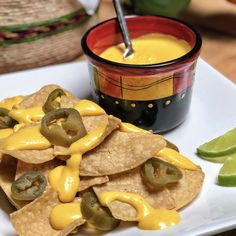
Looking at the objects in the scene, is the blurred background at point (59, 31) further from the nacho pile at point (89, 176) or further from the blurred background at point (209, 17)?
the nacho pile at point (89, 176)

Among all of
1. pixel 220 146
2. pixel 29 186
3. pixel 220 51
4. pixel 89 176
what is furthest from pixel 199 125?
pixel 220 51

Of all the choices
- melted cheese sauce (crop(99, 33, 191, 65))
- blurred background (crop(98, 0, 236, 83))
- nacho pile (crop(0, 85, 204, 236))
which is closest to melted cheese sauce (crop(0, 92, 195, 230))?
nacho pile (crop(0, 85, 204, 236))

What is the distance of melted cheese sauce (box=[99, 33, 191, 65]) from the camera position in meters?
1.62

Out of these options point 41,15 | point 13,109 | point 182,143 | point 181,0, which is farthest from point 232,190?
point 181,0

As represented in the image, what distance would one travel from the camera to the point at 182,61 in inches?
58.6

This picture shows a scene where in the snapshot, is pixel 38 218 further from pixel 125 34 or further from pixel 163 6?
pixel 163 6

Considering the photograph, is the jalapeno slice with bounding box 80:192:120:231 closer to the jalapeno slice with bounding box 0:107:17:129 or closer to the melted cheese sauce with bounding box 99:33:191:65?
the jalapeno slice with bounding box 0:107:17:129

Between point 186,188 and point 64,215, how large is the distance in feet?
1.02

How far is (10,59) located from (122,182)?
99 centimetres

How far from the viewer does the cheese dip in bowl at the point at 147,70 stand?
149 cm

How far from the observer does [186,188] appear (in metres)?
1.30

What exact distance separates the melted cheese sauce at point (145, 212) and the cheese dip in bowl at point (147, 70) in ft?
A: 1.21

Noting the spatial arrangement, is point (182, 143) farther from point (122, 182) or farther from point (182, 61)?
point (122, 182)

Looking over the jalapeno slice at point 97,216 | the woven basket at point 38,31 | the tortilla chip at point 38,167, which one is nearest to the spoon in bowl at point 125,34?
the woven basket at point 38,31
